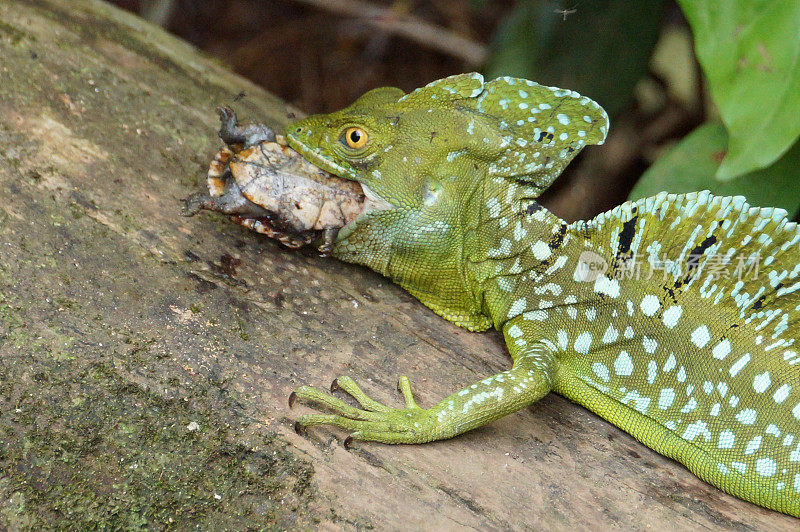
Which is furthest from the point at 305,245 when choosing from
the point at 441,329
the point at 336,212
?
the point at 441,329

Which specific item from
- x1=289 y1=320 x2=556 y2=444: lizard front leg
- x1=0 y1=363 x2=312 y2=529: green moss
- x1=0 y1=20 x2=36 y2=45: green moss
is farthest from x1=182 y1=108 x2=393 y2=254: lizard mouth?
x1=0 y1=20 x2=36 y2=45: green moss

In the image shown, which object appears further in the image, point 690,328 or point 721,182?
point 721,182

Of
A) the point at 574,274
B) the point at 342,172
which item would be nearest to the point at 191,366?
the point at 342,172

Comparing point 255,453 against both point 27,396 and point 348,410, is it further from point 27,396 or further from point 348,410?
point 27,396

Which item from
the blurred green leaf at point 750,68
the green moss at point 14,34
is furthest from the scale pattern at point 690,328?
the green moss at point 14,34

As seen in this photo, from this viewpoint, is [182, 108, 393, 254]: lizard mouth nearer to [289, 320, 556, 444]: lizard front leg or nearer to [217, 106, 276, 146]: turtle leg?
[217, 106, 276, 146]: turtle leg

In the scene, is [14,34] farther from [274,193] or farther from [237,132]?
[274,193]

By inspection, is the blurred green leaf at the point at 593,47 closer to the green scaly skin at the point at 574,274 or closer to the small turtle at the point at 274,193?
the green scaly skin at the point at 574,274
